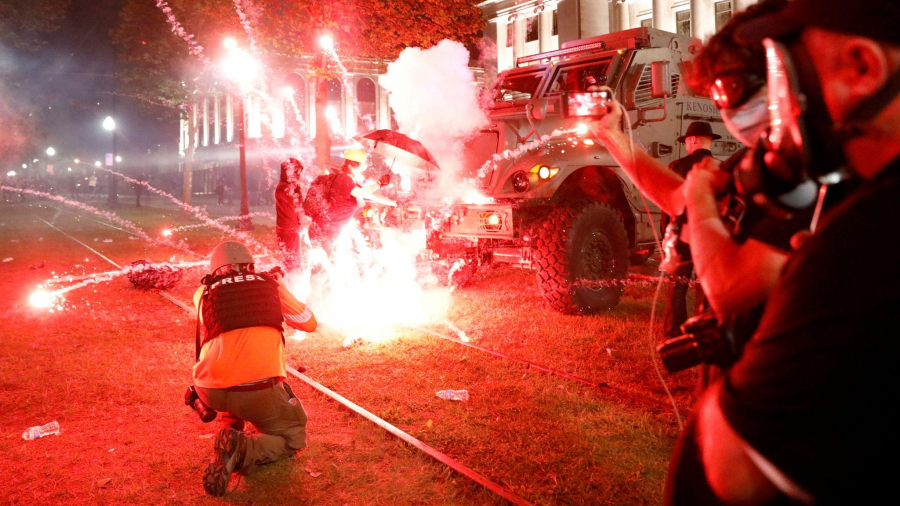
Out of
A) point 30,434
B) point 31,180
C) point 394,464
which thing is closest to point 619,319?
point 394,464

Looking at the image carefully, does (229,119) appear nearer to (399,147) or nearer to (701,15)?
(701,15)

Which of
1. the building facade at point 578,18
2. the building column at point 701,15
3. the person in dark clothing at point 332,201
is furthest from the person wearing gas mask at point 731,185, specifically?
the building column at point 701,15

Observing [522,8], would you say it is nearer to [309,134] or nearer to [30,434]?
[309,134]

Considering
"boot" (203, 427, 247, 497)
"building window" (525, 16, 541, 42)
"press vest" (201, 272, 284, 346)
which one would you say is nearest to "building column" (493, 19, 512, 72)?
"building window" (525, 16, 541, 42)

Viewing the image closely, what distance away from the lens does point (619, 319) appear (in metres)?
8.03

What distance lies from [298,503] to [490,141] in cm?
601

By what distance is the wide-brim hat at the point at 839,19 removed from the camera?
117 centimetres

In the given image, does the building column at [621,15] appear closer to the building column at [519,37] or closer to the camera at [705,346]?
the building column at [519,37]

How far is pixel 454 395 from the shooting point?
18.1 ft

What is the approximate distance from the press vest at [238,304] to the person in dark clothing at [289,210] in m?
4.54

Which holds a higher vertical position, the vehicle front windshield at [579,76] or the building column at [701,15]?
the building column at [701,15]

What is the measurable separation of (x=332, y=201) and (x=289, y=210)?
812 millimetres

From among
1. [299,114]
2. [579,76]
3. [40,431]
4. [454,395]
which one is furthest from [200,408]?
[299,114]

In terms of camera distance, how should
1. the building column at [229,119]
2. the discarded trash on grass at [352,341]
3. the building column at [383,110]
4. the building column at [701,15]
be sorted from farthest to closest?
1. the building column at [229,119]
2. the building column at [383,110]
3. the building column at [701,15]
4. the discarded trash on grass at [352,341]
